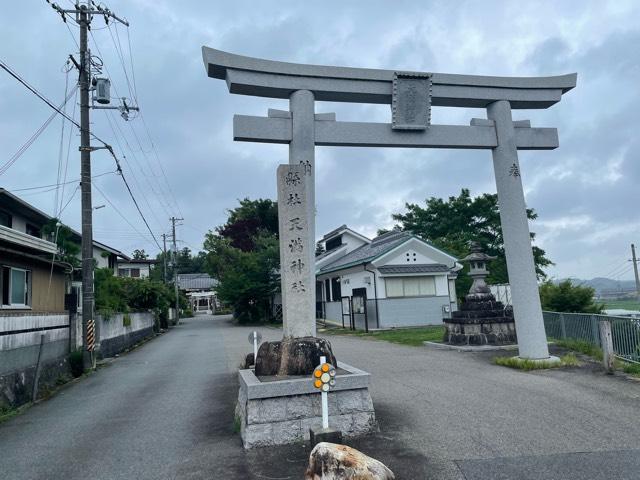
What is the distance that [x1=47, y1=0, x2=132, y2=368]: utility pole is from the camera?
14.0 meters

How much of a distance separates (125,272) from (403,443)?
154 ft

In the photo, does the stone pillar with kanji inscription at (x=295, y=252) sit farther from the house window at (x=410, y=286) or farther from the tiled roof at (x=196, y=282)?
the tiled roof at (x=196, y=282)

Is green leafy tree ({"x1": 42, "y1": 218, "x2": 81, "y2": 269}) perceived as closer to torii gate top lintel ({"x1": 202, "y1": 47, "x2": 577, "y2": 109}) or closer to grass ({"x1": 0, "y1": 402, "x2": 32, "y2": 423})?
grass ({"x1": 0, "y1": 402, "x2": 32, "y2": 423})

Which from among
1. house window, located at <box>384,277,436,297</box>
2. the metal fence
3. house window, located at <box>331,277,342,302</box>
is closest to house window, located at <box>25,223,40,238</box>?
house window, located at <box>384,277,436,297</box>

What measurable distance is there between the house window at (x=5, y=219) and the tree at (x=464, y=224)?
27.2 m

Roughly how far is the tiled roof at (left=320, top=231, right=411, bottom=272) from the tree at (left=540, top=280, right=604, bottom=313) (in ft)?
31.2

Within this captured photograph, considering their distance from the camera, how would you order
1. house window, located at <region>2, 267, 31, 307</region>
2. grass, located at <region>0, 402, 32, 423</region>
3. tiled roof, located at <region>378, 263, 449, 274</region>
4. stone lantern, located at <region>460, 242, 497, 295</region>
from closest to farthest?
grass, located at <region>0, 402, 32, 423</region> < house window, located at <region>2, 267, 31, 307</region> < stone lantern, located at <region>460, 242, 497, 295</region> < tiled roof, located at <region>378, 263, 449, 274</region>

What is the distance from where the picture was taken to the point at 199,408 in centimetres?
814

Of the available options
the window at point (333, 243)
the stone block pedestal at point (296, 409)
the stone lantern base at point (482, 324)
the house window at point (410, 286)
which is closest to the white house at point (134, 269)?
the window at point (333, 243)

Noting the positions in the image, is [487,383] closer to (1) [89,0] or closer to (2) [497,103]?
(2) [497,103]

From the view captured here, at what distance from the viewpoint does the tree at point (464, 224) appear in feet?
116

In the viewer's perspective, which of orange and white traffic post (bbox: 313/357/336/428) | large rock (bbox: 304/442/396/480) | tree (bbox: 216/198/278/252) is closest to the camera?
large rock (bbox: 304/442/396/480)

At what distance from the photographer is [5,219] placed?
18.0 m

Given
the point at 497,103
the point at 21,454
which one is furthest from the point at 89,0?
the point at 21,454
